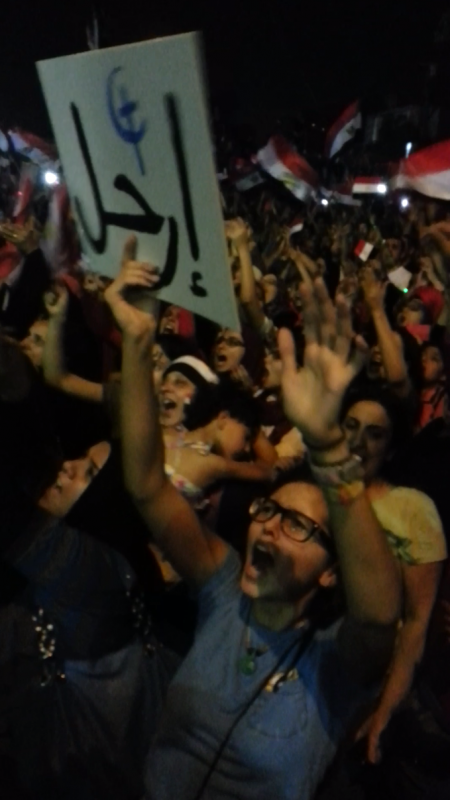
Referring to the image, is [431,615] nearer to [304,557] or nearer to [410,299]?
[304,557]

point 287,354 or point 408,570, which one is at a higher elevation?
point 287,354

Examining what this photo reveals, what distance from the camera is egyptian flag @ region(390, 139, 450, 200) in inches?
137

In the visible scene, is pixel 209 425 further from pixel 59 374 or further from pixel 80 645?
pixel 80 645

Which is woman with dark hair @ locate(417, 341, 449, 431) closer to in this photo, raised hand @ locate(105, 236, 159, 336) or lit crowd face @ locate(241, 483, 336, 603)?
lit crowd face @ locate(241, 483, 336, 603)

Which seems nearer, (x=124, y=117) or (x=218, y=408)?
(x=124, y=117)

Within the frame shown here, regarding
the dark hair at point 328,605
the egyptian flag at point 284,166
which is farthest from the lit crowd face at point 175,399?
the egyptian flag at point 284,166

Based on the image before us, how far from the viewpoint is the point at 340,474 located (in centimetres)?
121

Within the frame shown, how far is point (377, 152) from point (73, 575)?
15243mm

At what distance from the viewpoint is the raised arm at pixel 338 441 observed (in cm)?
121

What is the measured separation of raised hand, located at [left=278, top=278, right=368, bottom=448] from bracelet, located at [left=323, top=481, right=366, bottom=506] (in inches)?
2.8

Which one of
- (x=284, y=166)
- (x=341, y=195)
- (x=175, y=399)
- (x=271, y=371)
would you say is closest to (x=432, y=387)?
(x=271, y=371)

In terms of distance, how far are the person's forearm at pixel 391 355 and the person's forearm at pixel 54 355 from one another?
3.38ft

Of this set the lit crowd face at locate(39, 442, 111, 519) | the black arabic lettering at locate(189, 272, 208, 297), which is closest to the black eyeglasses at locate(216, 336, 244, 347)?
the lit crowd face at locate(39, 442, 111, 519)

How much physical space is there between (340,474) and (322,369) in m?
0.16
